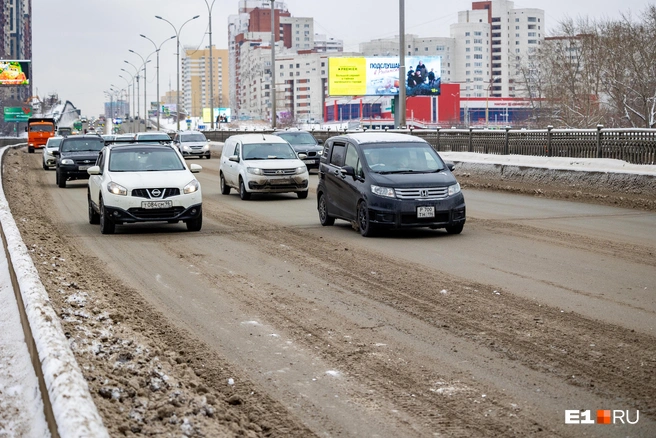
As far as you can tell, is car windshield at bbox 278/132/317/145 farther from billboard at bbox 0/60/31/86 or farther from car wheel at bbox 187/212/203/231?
billboard at bbox 0/60/31/86

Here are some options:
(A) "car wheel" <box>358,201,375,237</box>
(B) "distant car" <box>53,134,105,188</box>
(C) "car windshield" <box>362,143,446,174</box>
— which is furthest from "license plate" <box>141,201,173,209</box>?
(B) "distant car" <box>53,134,105,188</box>

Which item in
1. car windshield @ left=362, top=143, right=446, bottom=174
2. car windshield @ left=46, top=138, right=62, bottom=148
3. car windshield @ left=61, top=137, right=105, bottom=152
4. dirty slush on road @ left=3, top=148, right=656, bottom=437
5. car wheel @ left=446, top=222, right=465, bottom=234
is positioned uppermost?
car windshield @ left=46, top=138, right=62, bottom=148

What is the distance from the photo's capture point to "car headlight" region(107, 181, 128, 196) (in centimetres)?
1624

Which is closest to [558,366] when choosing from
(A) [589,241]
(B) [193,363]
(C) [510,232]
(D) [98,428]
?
(B) [193,363]

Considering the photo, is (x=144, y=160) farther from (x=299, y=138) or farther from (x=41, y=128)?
(x=41, y=128)

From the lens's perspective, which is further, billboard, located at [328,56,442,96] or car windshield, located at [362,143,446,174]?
billboard, located at [328,56,442,96]

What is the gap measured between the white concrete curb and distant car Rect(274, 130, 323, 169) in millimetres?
26651

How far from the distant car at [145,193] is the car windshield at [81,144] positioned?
16.0 m

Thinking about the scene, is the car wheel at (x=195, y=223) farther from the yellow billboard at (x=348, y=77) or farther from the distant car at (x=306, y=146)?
the yellow billboard at (x=348, y=77)

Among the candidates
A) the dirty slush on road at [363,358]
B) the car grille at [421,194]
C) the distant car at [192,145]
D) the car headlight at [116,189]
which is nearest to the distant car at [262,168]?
the car headlight at [116,189]

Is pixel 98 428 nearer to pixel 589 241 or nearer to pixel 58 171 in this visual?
pixel 589 241

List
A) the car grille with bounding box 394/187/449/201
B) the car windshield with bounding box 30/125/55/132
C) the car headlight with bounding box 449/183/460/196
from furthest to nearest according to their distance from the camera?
1. the car windshield with bounding box 30/125/55/132
2. the car headlight with bounding box 449/183/460/196
3. the car grille with bounding box 394/187/449/201

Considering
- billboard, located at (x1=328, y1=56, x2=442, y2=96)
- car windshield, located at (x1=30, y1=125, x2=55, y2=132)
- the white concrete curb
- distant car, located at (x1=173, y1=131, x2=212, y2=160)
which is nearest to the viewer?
the white concrete curb

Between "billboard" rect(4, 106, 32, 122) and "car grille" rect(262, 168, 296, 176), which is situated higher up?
"billboard" rect(4, 106, 32, 122)
